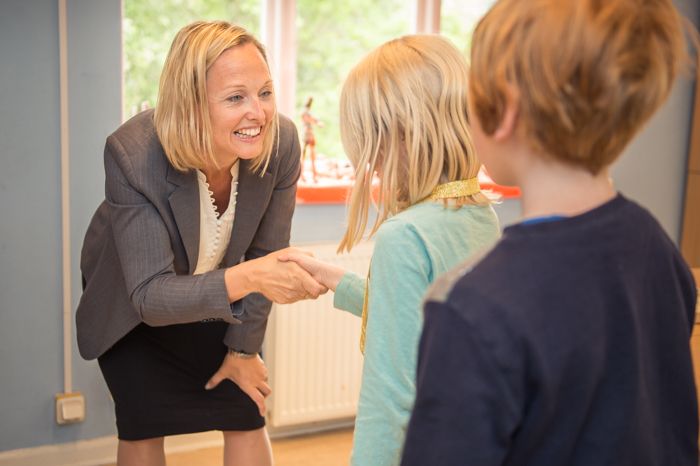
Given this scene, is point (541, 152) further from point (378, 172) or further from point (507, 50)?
point (378, 172)

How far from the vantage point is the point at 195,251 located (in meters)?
2.00

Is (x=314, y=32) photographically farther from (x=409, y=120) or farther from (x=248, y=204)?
(x=409, y=120)

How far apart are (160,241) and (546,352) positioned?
50.5 inches

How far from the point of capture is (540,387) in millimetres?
762

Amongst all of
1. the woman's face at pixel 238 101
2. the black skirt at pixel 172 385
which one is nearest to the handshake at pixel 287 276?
the woman's face at pixel 238 101

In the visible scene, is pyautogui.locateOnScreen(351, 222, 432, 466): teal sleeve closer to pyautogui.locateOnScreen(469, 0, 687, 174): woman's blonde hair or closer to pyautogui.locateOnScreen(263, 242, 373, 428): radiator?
pyautogui.locateOnScreen(469, 0, 687, 174): woman's blonde hair

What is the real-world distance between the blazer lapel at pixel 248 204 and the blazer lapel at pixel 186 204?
0.41ft

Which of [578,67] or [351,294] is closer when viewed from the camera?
[578,67]

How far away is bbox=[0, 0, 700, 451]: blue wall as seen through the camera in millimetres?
2488

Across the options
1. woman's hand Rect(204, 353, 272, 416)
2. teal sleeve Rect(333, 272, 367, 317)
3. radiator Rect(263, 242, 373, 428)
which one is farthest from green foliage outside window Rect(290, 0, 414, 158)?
teal sleeve Rect(333, 272, 367, 317)

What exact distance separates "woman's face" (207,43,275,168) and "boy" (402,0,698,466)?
114 centimetres

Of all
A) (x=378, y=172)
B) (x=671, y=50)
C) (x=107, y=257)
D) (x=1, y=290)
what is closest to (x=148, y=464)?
(x=107, y=257)

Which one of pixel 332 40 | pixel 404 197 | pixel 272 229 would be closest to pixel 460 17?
pixel 332 40

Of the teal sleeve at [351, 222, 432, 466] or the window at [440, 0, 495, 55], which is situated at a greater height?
the window at [440, 0, 495, 55]
